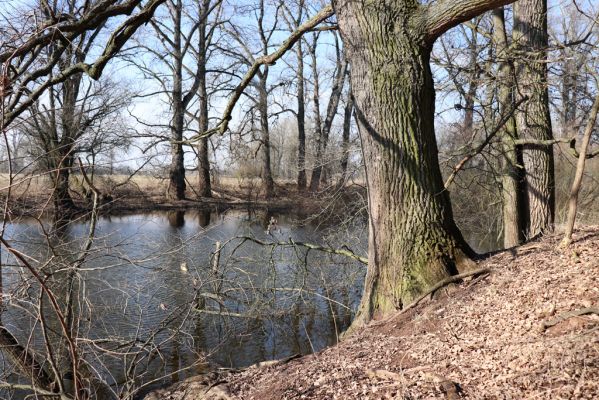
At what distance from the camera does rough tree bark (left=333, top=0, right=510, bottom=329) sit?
5215mm

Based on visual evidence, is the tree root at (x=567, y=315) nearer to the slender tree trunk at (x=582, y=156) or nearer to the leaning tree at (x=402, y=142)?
the slender tree trunk at (x=582, y=156)

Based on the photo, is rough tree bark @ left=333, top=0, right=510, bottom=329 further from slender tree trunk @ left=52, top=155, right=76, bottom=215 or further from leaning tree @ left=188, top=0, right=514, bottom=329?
slender tree trunk @ left=52, top=155, right=76, bottom=215

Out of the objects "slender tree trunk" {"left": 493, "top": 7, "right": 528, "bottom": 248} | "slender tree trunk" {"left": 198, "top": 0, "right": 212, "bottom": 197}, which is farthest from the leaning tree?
"slender tree trunk" {"left": 198, "top": 0, "right": 212, "bottom": 197}

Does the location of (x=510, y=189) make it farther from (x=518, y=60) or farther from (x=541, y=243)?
(x=541, y=243)

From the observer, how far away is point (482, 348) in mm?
3877

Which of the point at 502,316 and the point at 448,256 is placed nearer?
the point at 502,316

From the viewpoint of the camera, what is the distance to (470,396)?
3.27 m

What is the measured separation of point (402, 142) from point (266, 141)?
69.2 ft

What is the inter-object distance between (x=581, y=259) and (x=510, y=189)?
10.7 feet

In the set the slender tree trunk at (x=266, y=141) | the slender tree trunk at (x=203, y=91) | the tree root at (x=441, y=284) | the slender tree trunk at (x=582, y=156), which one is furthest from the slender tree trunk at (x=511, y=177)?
the slender tree trunk at (x=203, y=91)

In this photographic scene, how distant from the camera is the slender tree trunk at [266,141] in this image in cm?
2638

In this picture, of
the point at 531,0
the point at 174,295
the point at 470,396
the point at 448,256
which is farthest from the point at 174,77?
the point at 470,396

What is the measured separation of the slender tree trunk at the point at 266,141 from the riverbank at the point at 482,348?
70.2 feet

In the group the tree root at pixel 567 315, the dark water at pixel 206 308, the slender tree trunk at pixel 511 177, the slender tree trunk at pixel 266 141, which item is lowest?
the dark water at pixel 206 308
